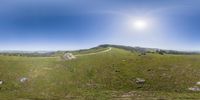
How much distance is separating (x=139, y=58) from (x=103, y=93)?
4969 centimetres

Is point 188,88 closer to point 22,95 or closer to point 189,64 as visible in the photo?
point 189,64

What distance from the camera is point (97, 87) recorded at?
3907 inches

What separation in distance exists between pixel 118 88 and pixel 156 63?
33940 mm

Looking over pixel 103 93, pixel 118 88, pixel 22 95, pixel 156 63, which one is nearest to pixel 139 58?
pixel 156 63

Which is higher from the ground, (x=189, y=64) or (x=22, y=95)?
(x=189, y=64)

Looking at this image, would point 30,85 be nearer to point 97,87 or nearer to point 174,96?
point 97,87

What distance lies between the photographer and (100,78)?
108 metres

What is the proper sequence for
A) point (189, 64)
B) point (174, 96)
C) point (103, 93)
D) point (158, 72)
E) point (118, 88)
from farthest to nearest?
point (189, 64), point (158, 72), point (118, 88), point (103, 93), point (174, 96)

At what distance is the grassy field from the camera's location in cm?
8994

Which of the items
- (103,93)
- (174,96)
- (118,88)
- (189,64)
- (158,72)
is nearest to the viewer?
(174,96)

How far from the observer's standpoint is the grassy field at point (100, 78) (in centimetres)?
8994

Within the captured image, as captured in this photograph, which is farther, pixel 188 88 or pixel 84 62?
pixel 84 62

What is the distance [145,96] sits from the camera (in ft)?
286

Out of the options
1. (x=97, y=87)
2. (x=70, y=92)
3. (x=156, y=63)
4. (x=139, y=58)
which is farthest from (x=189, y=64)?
(x=70, y=92)
